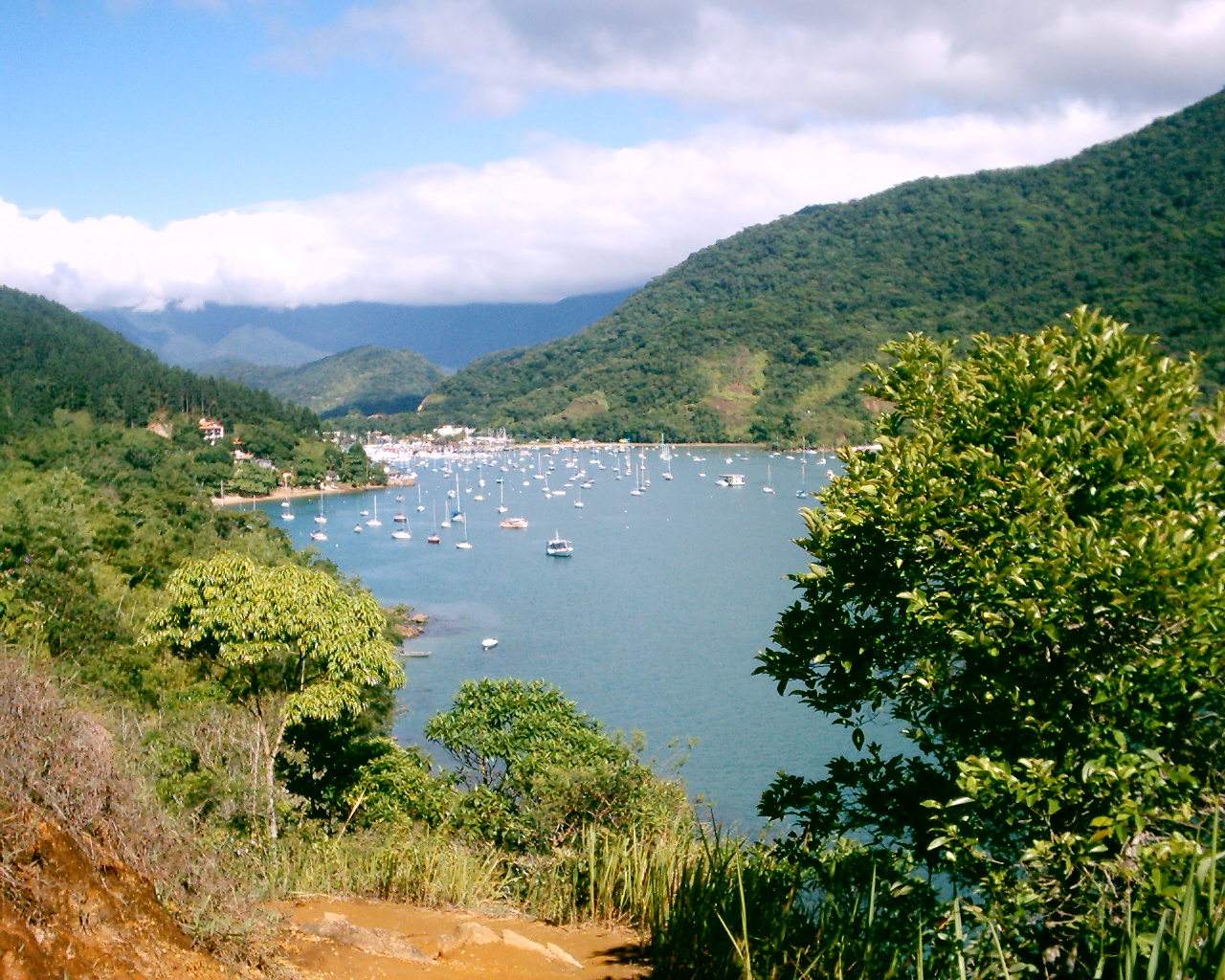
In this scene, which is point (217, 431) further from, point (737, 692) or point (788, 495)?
point (737, 692)

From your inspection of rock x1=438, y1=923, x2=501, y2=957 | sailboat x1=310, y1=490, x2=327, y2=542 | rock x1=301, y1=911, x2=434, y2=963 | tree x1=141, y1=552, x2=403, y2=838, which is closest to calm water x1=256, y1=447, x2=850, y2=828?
sailboat x1=310, y1=490, x2=327, y2=542

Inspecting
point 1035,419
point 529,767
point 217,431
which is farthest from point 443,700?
point 217,431

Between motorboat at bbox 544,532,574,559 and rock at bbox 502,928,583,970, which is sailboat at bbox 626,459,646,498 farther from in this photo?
rock at bbox 502,928,583,970

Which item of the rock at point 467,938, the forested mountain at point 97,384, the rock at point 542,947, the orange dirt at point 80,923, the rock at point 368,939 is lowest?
the rock at point 542,947

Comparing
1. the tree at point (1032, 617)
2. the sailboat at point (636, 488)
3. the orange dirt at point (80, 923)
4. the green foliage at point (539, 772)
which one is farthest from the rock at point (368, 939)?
the sailboat at point (636, 488)

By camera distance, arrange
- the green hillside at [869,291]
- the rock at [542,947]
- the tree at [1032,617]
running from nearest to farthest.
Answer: the tree at [1032,617], the rock at [542,947], the green hillside at [869,291]

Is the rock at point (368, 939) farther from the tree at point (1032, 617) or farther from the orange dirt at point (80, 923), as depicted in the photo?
the tree at point (1032, 617)

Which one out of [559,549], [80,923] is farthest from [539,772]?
[559,549]
